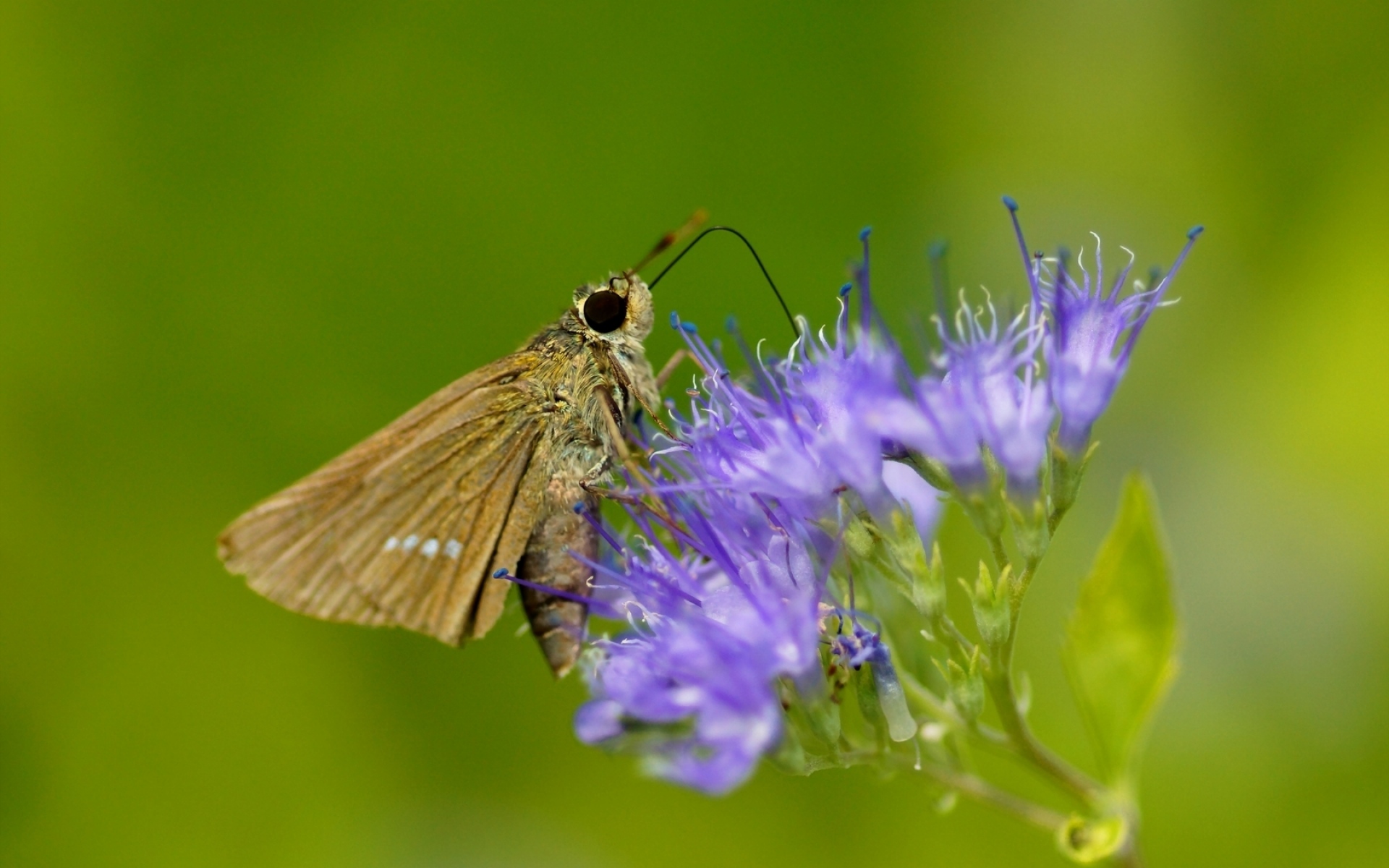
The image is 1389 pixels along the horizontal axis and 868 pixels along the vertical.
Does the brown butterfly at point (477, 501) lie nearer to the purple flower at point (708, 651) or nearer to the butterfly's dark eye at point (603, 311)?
the butterfly's dark eye at point (603, 311)

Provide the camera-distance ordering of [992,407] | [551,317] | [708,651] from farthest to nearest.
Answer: [551,317] → [992,407] → [708,651]

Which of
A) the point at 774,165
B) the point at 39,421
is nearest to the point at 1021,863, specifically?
the point at 774,165

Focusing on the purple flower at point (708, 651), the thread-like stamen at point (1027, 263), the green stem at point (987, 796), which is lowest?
the green stem at point (987, 796)

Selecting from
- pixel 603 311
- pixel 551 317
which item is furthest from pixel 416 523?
pixel 551 317

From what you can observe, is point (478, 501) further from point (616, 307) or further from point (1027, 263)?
point (1027, 263)

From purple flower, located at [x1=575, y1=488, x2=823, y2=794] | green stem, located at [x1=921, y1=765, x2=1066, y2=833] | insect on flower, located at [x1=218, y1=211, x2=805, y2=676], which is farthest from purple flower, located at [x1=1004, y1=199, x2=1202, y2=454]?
insect on flower, located at [x1=218, y1=211, x2=805, y2=676]

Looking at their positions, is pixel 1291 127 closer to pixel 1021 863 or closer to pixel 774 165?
pixel 774 165

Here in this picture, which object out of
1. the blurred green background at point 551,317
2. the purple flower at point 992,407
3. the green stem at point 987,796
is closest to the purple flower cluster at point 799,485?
the purple flower at point 992,407
